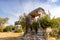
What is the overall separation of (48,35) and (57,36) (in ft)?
9.44

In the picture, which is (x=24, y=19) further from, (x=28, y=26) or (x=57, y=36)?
(x=57, y=36)

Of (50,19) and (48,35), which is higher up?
(50,19)

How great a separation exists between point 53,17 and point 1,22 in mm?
32908

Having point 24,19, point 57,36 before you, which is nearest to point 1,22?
point 24,19

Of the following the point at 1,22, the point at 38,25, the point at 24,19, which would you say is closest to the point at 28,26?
the point at 24,19

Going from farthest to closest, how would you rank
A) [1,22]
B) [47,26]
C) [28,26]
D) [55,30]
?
[1,22] < [28,26] < [55,30] < [47,26]

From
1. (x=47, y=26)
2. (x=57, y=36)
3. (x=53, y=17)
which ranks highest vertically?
(x=53, y=17)

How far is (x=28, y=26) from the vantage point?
717 inches

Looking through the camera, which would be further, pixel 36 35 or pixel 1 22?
pixel 1 22

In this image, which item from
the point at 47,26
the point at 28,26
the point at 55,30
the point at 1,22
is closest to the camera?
the point at 47,26

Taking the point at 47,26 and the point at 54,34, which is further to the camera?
the point at 54,34

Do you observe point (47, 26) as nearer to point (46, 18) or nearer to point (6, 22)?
point (46, 18)

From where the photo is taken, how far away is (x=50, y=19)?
1544 centimetres

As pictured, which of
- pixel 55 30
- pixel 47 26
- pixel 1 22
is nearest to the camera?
pixel 47 26
